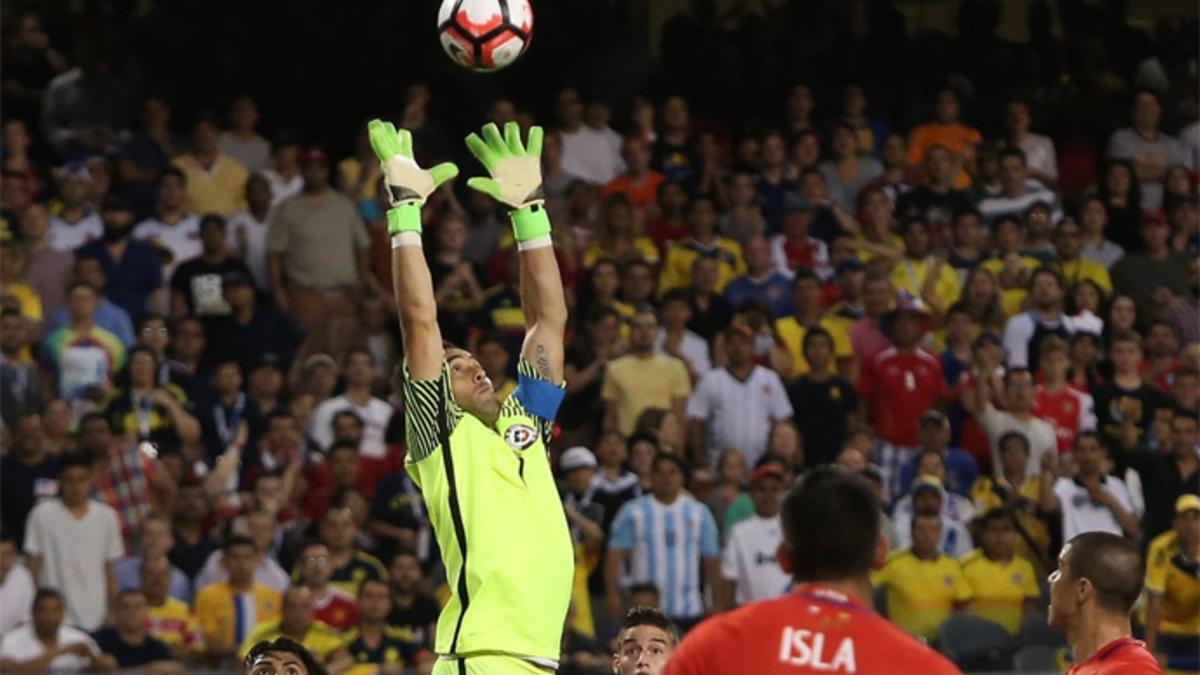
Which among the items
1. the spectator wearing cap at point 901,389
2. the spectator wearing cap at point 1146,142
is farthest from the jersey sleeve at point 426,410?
the spectator wearing cap at point 1146,142

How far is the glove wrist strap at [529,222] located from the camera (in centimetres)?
783

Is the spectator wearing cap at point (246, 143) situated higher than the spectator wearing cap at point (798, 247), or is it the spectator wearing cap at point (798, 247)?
the spectator wearing cap at point (246, 143)

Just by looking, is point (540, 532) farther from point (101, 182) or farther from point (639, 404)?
point (101, 182)

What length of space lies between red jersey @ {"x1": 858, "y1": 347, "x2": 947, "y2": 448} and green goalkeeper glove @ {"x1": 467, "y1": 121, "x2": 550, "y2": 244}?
763 centimetres

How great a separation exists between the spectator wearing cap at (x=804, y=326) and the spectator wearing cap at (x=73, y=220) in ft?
15.2

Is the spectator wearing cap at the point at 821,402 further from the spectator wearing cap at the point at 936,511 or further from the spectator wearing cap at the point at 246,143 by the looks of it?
the spectator wearing cap at the point at 246,143

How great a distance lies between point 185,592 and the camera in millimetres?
13414

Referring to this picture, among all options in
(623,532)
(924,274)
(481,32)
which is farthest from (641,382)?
(481,32)

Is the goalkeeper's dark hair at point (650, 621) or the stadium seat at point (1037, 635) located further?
the stadium seat at point (1037, 635)

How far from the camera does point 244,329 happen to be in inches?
605

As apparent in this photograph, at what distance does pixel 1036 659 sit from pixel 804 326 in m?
3.37

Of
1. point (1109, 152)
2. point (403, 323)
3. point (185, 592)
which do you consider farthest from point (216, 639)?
point (1109, 152)

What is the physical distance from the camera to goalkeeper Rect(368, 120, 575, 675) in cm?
704

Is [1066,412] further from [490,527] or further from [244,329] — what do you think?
[490,527]
